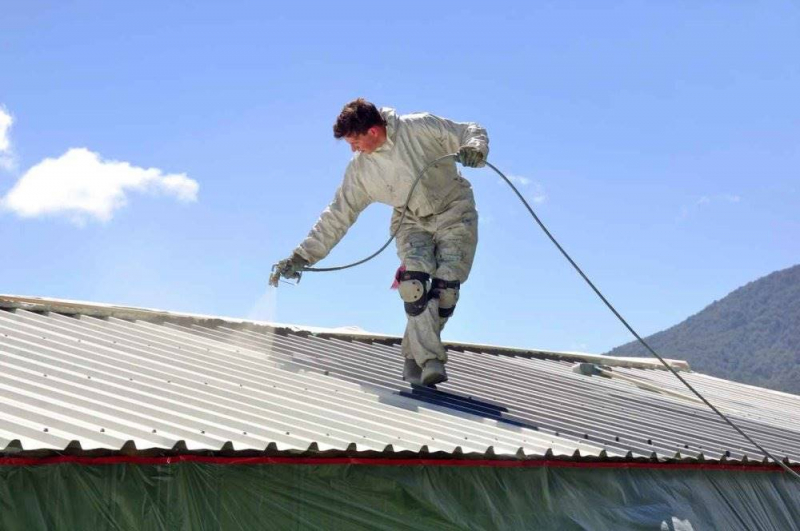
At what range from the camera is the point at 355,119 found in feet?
22.0

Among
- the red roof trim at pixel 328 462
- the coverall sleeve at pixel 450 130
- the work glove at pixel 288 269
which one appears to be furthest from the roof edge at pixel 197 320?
the red roof trim at pixel 328 462

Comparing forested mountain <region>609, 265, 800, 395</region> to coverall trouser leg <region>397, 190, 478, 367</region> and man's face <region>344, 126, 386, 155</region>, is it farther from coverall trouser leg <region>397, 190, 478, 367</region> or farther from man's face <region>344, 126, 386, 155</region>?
man's face <region>344, 126, 386, 155</region>

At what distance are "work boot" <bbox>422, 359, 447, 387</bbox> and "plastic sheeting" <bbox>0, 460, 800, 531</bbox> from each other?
1.56 m

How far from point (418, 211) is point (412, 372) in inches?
41.6

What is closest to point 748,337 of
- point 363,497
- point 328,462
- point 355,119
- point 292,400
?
point 355,119

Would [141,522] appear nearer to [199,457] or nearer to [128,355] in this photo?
[199,457]

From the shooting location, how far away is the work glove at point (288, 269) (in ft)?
23.2

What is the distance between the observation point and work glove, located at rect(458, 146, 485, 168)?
641cm

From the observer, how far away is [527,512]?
506 cm

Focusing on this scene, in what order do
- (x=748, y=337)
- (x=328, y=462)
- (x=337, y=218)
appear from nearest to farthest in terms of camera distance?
(x=328, y=462) → (x=337, y=218) → (x=748, y=337)

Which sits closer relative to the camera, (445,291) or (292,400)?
(292,400)

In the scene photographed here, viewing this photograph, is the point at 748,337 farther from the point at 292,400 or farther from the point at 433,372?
the point at 292,400

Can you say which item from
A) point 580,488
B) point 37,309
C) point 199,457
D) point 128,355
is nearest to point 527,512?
point 580,488

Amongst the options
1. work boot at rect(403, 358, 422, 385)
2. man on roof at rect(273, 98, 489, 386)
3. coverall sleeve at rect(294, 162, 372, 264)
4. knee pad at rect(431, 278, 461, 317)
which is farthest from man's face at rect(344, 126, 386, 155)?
work boot at rect(403, 358, 422, 385)
